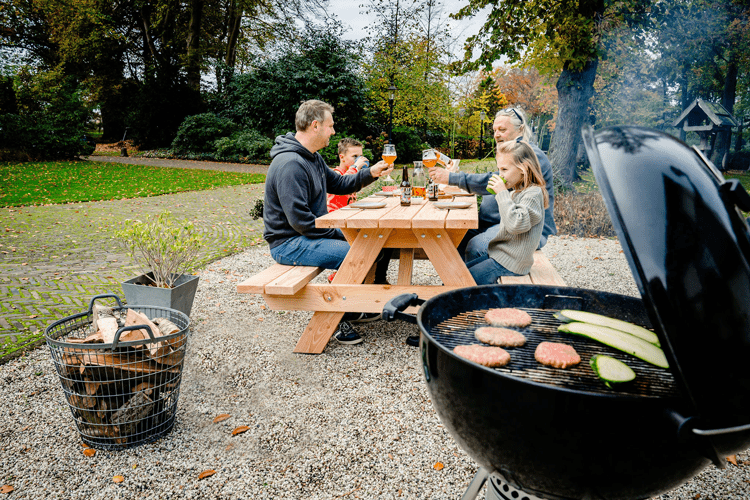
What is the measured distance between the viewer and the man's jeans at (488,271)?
3465 mm

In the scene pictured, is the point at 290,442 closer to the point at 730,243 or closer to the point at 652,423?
the point at 652,423

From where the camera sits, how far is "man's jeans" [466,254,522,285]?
136 inches

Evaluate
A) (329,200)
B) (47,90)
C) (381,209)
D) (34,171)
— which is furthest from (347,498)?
(47,90)

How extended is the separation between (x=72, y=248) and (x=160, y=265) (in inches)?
164

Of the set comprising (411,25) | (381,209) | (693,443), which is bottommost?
(693,443)

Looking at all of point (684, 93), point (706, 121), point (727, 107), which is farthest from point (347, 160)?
point (684, 93)

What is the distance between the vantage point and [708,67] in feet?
48.8

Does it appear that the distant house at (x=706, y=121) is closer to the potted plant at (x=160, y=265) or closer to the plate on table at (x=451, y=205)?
the plate on table at (x=451, y=205)

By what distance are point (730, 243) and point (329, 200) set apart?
15.2ft

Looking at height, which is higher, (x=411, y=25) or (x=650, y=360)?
(x=411, y=25)

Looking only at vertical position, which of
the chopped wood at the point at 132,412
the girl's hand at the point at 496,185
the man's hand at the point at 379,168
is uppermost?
the man's hand at the point at 379,168

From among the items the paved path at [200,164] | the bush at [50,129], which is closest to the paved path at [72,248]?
the paved path at [200,164]

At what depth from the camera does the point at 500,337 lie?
67.3 inches

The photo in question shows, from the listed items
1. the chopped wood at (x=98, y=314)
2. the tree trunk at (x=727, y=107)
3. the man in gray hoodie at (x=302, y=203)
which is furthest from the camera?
the tree trunk at (x=727, y=107)
